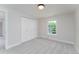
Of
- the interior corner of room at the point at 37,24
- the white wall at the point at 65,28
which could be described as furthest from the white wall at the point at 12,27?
the white wall at the point at 65,28

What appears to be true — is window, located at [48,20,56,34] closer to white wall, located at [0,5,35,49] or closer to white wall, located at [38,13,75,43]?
white wall, located at [38,13,75,43]

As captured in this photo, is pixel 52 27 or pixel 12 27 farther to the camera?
pixel 52 27

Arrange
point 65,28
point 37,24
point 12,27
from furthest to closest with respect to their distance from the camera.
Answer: point 37,24 < point 65,28 < point 12,27

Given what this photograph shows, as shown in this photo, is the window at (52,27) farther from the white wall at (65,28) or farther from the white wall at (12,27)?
the white wall at (12,27)

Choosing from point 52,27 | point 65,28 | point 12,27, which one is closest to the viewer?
point 12,27

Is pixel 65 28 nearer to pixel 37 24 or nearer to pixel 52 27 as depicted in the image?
pixel 52 27

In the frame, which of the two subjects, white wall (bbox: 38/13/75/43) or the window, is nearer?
white wall (bbox: 38/13/75/43)

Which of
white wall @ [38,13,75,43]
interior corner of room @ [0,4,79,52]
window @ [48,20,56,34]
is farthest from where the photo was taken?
window @ [48,20,56,34]

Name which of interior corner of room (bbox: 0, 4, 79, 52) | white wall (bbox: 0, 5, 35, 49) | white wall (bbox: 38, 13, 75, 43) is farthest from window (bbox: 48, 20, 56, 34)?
white wall (bbox: 0, 5, 35, 49)

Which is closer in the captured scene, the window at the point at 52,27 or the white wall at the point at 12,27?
the white wall at the point at 12,27

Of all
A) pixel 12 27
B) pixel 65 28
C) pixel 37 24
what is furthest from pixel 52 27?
pixel 12 27

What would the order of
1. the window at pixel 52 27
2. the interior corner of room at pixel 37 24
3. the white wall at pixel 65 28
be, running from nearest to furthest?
the interior corner of room at pixel 37 24 < the white wall at pixel 65 28 < the window at pixel 52 27

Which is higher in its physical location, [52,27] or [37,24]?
[37,24]
